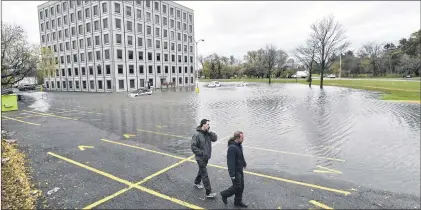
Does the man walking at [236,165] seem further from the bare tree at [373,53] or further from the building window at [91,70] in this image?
the bare tree at [373,53]

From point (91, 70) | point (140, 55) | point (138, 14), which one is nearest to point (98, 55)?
point (91, 70)

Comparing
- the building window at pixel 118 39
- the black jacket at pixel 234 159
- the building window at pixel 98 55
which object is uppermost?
the building window at pixel 118 39

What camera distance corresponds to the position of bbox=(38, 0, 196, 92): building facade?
2082 inches

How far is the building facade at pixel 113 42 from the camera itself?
52.9 metres

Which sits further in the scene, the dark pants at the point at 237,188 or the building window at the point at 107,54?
the building window at the point at 107,54

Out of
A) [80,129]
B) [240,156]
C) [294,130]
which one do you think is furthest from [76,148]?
[294,130]

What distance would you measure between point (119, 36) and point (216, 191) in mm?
52074

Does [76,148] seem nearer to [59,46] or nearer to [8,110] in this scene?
[8,110]

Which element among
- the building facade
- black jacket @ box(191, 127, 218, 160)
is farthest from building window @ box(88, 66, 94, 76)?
black jacket @ box(191, 127, 218, 160)

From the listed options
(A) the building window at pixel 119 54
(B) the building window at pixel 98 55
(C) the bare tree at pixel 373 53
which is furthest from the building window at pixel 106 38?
(C) the bare tree at pixel 373 53

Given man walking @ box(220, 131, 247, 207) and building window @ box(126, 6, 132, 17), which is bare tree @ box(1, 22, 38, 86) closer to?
building window @ box(126, 6, 132, 17)

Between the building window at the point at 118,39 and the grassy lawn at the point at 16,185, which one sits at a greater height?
the building window at the point at 118,39

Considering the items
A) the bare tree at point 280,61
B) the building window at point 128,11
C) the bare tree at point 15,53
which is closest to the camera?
the bare tree at point 15,53

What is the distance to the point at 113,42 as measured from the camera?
2032 inches
